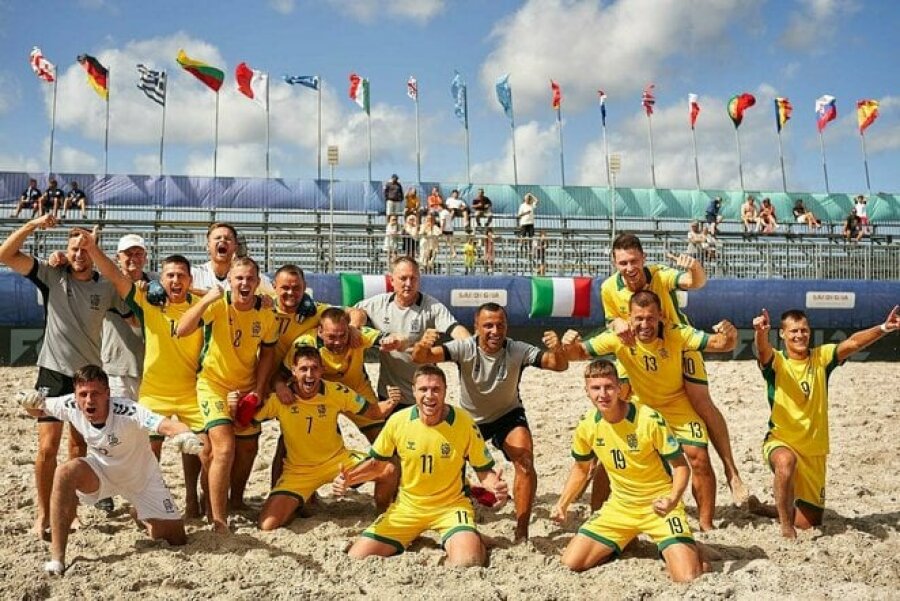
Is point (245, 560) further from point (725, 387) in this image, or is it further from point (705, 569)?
point (725, 387)

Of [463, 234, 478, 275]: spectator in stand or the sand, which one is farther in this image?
[463, 234, 478, 275]: spectator in stand

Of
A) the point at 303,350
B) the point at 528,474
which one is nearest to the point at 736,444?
the point at 528,474

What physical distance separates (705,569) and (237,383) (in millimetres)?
3314

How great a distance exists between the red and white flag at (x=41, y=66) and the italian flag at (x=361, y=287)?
1634cm

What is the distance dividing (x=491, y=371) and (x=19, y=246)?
3.31 m

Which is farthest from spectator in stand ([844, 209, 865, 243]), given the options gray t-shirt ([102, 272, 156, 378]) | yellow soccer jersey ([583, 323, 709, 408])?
gray t-shirt ([102, 272, 156, 378])

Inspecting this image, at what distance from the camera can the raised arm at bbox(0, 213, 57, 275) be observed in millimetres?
4984

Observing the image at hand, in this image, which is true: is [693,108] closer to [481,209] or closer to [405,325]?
[481,209]

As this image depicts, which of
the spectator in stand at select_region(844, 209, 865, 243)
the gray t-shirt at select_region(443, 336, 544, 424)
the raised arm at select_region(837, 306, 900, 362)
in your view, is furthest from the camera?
the spectator in stand at select_region(844, 209, 865, 243)

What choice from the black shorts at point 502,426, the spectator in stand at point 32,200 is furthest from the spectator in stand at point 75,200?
the black shorts at point 502,426

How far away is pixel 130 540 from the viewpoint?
16.2ft

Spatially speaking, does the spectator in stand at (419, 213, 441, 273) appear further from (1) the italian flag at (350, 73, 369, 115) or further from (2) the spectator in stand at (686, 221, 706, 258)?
(1) the italian flag at (350, 73, 369, 115)

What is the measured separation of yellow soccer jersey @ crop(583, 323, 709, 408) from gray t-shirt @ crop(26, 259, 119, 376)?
350 cm

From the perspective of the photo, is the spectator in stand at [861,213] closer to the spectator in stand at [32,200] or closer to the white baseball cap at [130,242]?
the white baseball cap at [130,242]
